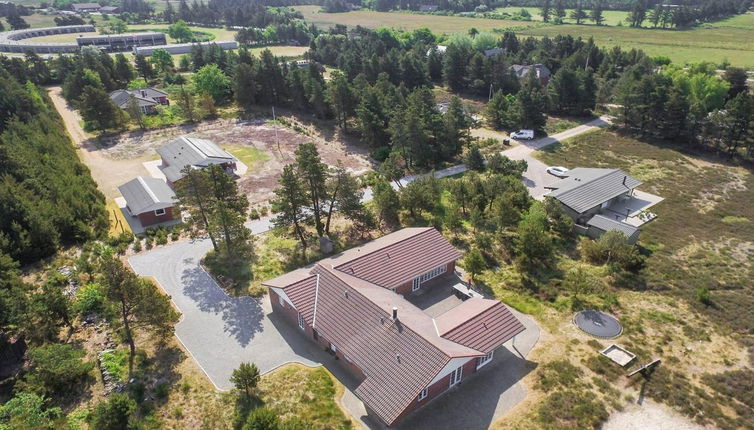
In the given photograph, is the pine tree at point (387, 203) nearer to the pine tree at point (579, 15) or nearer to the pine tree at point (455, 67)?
the pine tree at point (455, 67)

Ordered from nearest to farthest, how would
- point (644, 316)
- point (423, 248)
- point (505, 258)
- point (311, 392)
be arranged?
1. point (311, 392)
2. point (644, 316)
3. point (423, 248)
4. point (505, 258)

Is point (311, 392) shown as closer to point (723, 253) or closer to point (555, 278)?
point (555, 278)

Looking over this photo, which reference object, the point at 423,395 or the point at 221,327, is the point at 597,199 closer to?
the point at 423,395

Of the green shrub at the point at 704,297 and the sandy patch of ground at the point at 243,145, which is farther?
the sandy patch of ground at the point at 243,145

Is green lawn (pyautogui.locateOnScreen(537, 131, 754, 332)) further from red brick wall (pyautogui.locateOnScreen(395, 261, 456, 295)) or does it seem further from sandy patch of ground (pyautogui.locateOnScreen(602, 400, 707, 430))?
red brick wall (pyautogui.locateOnScreen(395, 261, 456, 295))

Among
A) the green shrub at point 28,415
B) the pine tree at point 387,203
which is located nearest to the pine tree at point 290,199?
the pine tree at point 387,203

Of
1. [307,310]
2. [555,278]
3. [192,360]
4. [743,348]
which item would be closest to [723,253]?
[743,348]
